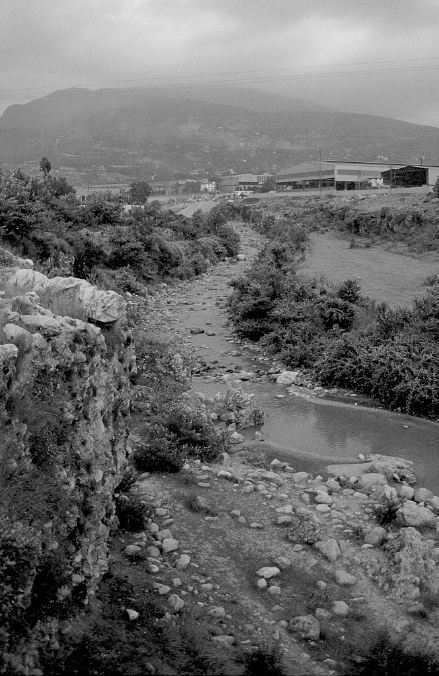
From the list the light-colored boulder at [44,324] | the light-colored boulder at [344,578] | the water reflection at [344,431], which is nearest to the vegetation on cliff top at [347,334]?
the water reflection at [344,431]

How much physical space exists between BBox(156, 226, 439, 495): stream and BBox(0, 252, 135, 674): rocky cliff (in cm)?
612

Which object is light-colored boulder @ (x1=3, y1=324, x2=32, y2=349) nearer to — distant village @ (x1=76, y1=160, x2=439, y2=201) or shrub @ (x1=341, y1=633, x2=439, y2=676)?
shrub @ (x1=341, y1=633, x2=439, y2=676)

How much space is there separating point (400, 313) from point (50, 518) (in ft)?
50.8

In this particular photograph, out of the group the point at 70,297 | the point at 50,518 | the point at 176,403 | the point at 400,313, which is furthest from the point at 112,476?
the point at 400,313

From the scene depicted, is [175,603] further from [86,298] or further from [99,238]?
[99,238]

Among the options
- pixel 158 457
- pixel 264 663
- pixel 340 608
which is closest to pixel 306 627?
pixel 340 608

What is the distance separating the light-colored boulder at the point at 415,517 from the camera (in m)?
9.27

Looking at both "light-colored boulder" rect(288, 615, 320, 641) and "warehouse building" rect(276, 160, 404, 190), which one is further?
"warehouse building" rect(276, 160, 404, 190)

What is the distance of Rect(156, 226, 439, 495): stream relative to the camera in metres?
12.8

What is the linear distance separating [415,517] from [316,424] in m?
5.59

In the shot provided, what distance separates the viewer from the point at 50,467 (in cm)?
596

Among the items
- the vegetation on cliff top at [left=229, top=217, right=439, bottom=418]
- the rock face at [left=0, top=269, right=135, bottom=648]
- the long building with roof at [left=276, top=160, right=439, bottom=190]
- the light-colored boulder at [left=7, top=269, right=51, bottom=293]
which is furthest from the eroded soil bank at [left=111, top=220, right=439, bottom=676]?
the long building with roof at [left=276, top=160, right=439, bottom=190]

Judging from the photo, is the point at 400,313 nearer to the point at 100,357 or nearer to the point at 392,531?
the point at 392,531

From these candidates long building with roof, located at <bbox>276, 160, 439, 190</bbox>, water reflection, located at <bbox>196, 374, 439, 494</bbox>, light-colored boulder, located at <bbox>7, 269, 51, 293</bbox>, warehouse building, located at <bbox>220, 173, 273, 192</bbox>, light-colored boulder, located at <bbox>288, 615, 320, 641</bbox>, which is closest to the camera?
light-colored boulder, located at <bbox>288, 615, 320, 641</bbox>
